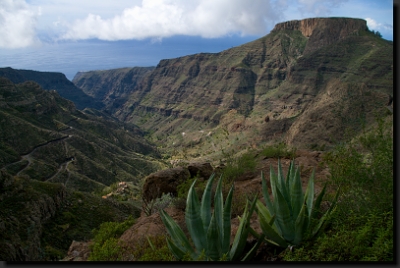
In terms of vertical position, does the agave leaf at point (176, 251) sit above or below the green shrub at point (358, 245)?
below

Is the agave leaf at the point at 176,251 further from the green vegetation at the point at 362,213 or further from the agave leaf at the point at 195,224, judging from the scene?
the green vegetation at the point at 362,213

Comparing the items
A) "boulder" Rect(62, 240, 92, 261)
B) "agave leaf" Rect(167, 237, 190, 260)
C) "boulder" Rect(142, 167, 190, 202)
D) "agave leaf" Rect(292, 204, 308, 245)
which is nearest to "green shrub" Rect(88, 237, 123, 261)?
"agave leaf" Rect(167, 237, 190, 260)

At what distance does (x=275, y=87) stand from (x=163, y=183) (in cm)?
14767

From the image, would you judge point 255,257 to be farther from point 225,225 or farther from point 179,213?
point 179,213

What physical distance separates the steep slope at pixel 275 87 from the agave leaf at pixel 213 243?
49.6 m

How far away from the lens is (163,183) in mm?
12242

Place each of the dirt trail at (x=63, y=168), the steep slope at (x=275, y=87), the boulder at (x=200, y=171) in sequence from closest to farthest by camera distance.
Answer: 1. the boulder at (x=200, y=171)
2. the dirt trail at (x=63, y=168)
3. the steep slope at (x=275, y=87)

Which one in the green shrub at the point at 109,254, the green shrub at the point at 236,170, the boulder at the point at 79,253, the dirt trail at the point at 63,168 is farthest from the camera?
the dirt trail at the point at 63,168

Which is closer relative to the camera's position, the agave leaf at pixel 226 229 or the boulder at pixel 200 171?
the agave leaf at pixel 226 229

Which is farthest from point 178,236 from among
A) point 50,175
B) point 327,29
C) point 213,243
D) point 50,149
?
point 327,29

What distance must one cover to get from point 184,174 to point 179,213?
4.40 meters

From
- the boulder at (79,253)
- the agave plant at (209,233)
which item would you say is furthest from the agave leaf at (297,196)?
the boulder at (79,253)

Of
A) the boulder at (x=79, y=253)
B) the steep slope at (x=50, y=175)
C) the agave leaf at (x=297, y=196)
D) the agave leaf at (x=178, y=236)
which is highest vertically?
the agave leaf at (x=297, y=196)

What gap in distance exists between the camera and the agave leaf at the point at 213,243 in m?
4.82
